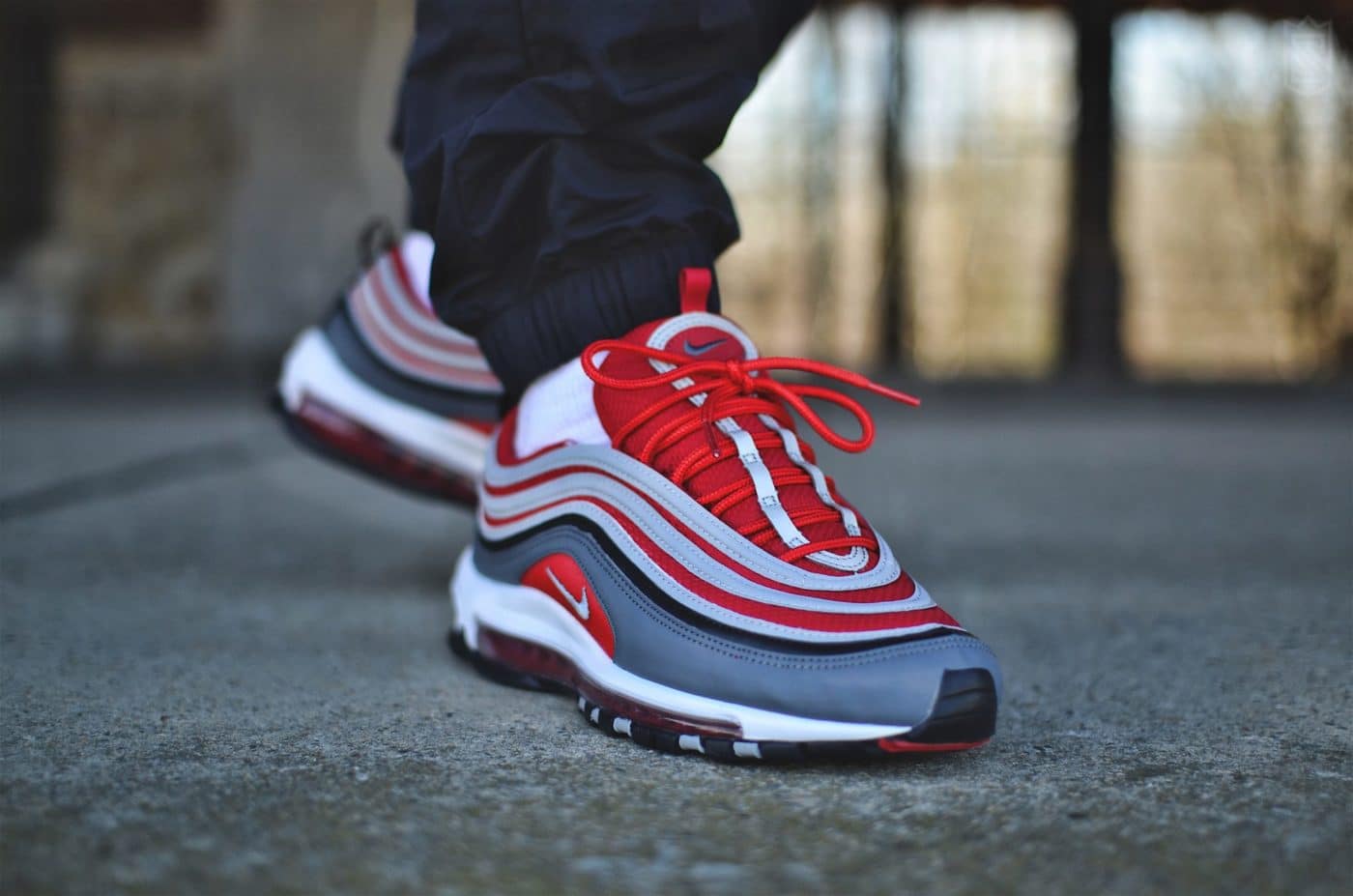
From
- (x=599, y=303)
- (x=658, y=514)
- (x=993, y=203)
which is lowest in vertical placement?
(x=658, y=514)

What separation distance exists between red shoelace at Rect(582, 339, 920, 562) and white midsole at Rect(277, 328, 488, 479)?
316 mm

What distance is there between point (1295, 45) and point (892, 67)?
1689 mm

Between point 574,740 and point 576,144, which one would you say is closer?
point 574,740

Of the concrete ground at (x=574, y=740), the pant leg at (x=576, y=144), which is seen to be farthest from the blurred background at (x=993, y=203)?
the pant leg at (x=576, y=144)

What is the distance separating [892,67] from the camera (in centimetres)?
588

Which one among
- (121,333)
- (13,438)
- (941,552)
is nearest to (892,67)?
(121,333)

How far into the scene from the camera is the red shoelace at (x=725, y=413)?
68 cm

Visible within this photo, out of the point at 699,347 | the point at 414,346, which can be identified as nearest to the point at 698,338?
the point at 699,347

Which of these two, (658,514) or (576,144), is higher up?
(576,144)

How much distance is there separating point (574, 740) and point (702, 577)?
0.10m

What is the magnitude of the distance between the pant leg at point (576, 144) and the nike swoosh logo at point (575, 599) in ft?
0.45

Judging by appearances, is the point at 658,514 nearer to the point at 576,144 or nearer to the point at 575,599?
the point at 575,599

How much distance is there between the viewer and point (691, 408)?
712 mm

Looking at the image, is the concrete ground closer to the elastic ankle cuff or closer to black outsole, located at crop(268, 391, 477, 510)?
black outsole, located at crop(268, 391, 477, 510)
